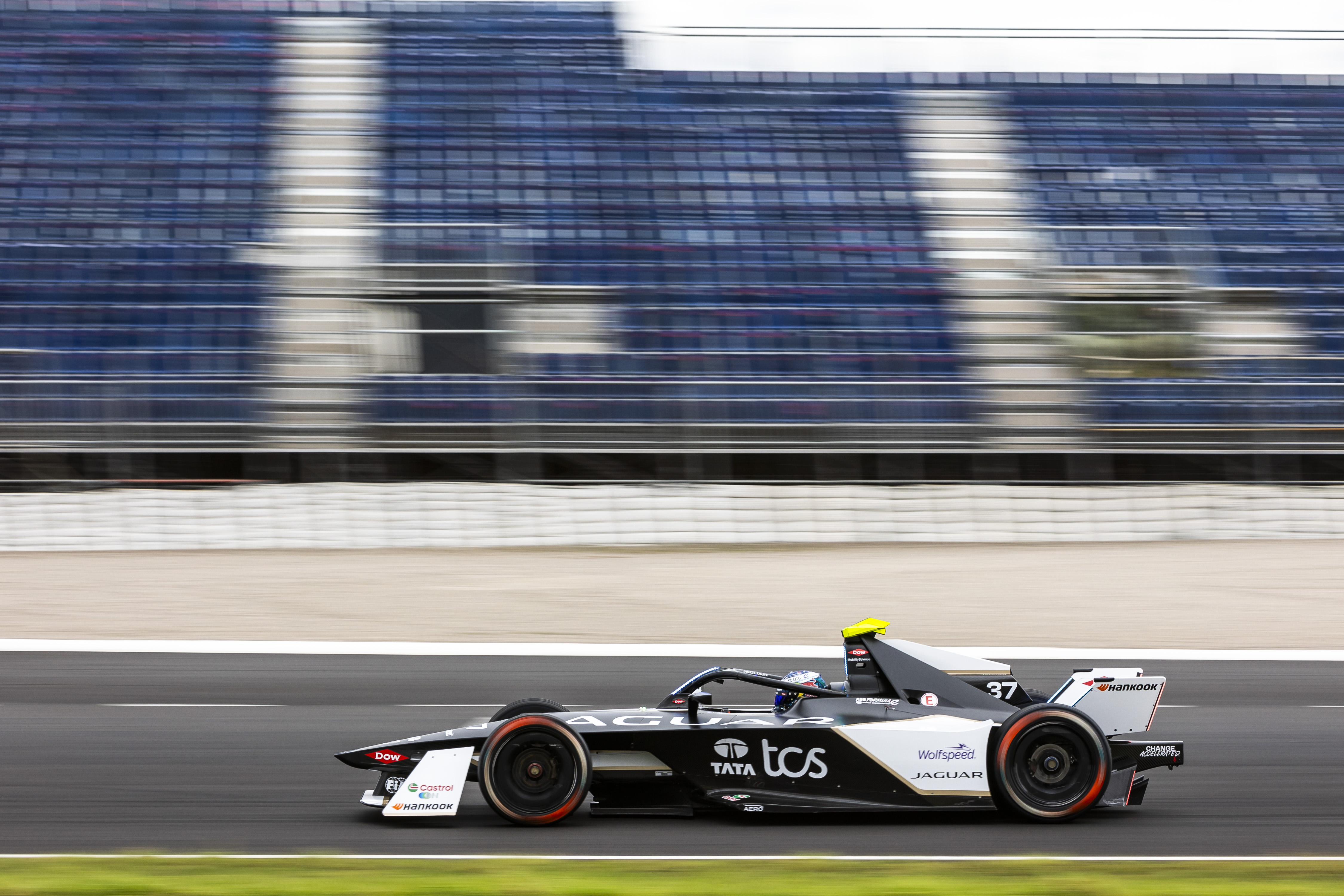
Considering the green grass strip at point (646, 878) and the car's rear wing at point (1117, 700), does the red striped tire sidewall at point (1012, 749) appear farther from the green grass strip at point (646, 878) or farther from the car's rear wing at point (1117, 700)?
the green grass strip at point (646, 878)

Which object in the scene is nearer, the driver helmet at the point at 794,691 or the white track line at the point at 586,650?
the driver helmet at the point at 794,691

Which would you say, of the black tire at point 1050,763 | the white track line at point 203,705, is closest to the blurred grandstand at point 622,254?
the white track line at point 203,705

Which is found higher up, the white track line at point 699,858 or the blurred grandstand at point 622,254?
the blurred grandstand at point 622,254

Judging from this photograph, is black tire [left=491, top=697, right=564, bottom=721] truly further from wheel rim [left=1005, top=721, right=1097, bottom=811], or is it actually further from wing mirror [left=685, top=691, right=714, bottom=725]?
wheel rim [left=1005, top=721, right=1097, bottom=811]

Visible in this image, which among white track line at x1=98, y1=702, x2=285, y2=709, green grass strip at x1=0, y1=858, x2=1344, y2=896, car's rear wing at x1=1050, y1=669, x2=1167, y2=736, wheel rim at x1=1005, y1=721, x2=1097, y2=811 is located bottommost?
green grass strip at x1=0, y1=858, x2=1344, y2=896

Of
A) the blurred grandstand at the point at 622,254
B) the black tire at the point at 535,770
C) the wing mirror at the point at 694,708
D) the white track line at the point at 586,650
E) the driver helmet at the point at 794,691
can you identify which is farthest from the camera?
the blurred grandstand at the point at 622,254

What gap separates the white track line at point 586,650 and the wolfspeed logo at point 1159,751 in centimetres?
351

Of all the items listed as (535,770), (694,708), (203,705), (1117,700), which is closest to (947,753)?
(1117,700)

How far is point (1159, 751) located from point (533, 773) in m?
2.14

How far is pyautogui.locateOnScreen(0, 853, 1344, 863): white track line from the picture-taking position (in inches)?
152

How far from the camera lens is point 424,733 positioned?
593 cm

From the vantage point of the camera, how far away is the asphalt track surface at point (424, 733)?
415 cm

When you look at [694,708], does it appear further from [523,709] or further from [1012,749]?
[1012,749]

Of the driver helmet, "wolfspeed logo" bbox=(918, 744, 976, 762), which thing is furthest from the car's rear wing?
the driver helmet
